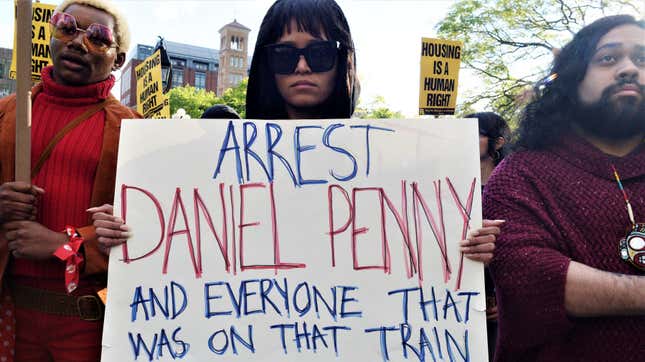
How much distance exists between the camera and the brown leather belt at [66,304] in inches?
69.7

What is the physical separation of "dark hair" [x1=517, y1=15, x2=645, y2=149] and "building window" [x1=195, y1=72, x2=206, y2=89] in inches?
3203

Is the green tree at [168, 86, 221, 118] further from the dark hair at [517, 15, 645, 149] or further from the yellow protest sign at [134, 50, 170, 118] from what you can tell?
the dark hair at [517, 15, 645, 149]

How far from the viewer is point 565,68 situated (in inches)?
73.0

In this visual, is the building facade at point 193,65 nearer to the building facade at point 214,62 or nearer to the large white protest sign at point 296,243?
the building facade at point 214,62

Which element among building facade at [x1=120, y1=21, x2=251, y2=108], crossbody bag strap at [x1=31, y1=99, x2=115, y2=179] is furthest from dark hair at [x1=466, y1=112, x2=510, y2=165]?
building facade at [x1=120, y1=21, x2=251, y2=108]

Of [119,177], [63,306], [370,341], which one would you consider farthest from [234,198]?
[63,306]

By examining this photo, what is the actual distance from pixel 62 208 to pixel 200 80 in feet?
270

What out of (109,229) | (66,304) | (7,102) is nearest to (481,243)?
(109,229)

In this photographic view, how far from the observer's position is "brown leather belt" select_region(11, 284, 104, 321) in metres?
1.77

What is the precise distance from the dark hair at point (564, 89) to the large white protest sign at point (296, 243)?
342mm

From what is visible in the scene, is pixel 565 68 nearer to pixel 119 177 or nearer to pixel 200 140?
pixel 200 140

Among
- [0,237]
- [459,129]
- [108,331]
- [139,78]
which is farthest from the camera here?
[139,78]

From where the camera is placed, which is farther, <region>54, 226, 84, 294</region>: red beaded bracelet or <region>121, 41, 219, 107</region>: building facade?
<region>121, 41, 219, 107</region>: building facade

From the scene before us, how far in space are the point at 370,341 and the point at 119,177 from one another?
3.15 ft
